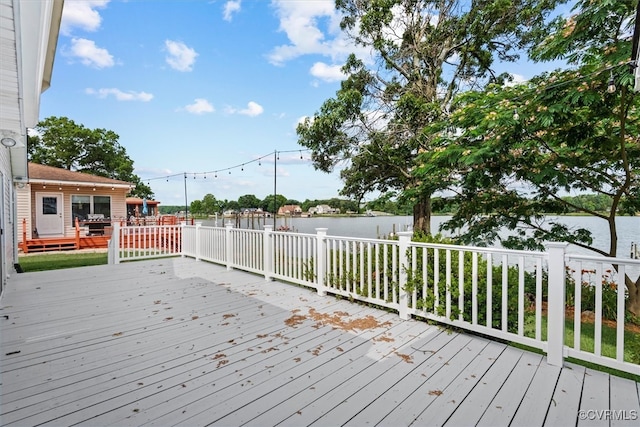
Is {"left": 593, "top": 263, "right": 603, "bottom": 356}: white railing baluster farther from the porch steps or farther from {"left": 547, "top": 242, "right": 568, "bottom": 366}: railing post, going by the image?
the porch steps

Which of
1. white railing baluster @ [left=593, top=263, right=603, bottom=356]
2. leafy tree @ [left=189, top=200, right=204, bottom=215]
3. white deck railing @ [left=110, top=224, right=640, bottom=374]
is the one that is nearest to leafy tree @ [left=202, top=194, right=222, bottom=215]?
leafy tree @ [left=189, top=200, right=204, bottom=215]

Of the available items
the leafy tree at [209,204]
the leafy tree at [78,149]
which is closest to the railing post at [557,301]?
the leafy tree at [78,149]

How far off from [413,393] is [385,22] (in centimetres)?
881

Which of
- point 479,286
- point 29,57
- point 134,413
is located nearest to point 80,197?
point 29,57

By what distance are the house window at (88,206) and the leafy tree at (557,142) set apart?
554 inches

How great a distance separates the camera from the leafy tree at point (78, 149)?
21625 mm

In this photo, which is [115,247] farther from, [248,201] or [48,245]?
[248,201]

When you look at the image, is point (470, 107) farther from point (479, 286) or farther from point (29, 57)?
point (29, 57)

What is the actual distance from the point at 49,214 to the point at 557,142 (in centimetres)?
1679

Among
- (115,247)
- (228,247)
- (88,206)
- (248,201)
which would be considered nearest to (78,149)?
(88,206)

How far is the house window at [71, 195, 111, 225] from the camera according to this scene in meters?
12.9

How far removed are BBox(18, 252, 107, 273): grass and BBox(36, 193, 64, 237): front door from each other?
6.20ft

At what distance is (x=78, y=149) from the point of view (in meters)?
22.5

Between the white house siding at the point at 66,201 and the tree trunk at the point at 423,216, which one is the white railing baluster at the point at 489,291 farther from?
the white house siding at the point at 66,201
